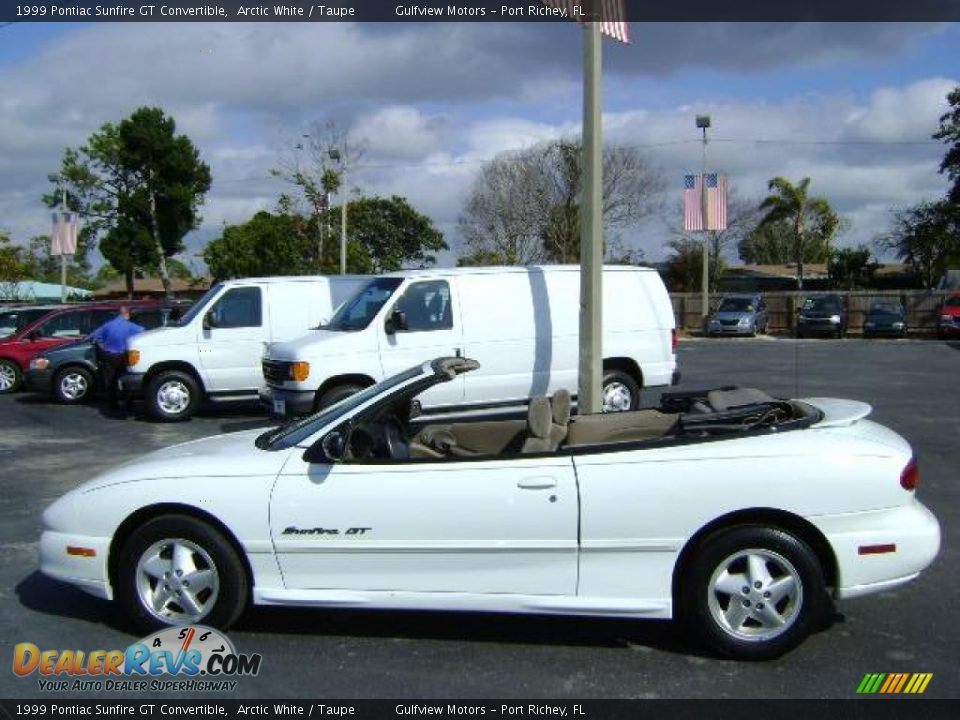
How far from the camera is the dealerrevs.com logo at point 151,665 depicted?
14.6 feet

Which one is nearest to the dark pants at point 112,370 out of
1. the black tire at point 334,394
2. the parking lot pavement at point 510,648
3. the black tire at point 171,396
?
the black tire at point 171,396

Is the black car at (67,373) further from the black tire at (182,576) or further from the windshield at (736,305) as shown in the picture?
the windshield at (736,305)

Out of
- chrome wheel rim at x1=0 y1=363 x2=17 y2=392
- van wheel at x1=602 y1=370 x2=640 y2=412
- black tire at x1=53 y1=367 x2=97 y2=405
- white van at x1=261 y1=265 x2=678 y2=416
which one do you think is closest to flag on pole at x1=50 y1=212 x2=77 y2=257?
chrome wheel rim at x1=0 y1=363 x2=17 y2=392

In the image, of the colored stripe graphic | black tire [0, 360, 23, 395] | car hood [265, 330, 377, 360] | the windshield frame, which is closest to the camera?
A: the colored stripe graphic

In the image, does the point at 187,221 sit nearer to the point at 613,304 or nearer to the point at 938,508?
the point at 613,304

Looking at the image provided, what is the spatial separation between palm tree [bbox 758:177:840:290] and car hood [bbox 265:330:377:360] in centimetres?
4691

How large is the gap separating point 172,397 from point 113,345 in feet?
5.81

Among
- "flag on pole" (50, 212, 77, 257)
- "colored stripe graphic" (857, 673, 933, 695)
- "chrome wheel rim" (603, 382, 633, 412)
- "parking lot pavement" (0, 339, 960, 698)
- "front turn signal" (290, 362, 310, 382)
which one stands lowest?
"colored stripe graphic" (857, 673, 933, 695)

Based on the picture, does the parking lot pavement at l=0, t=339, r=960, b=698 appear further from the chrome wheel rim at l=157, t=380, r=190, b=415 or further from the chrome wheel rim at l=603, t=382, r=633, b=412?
the chrome wheel rim at l=157, t=380, r=190, b=415

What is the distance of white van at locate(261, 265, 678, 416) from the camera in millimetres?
11242

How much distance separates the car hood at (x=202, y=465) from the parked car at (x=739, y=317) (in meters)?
32.6

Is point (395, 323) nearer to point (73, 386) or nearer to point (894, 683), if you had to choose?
point (73, 386)

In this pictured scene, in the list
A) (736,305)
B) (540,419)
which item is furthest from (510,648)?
(736,305)

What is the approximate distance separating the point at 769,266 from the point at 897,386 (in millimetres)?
51200
